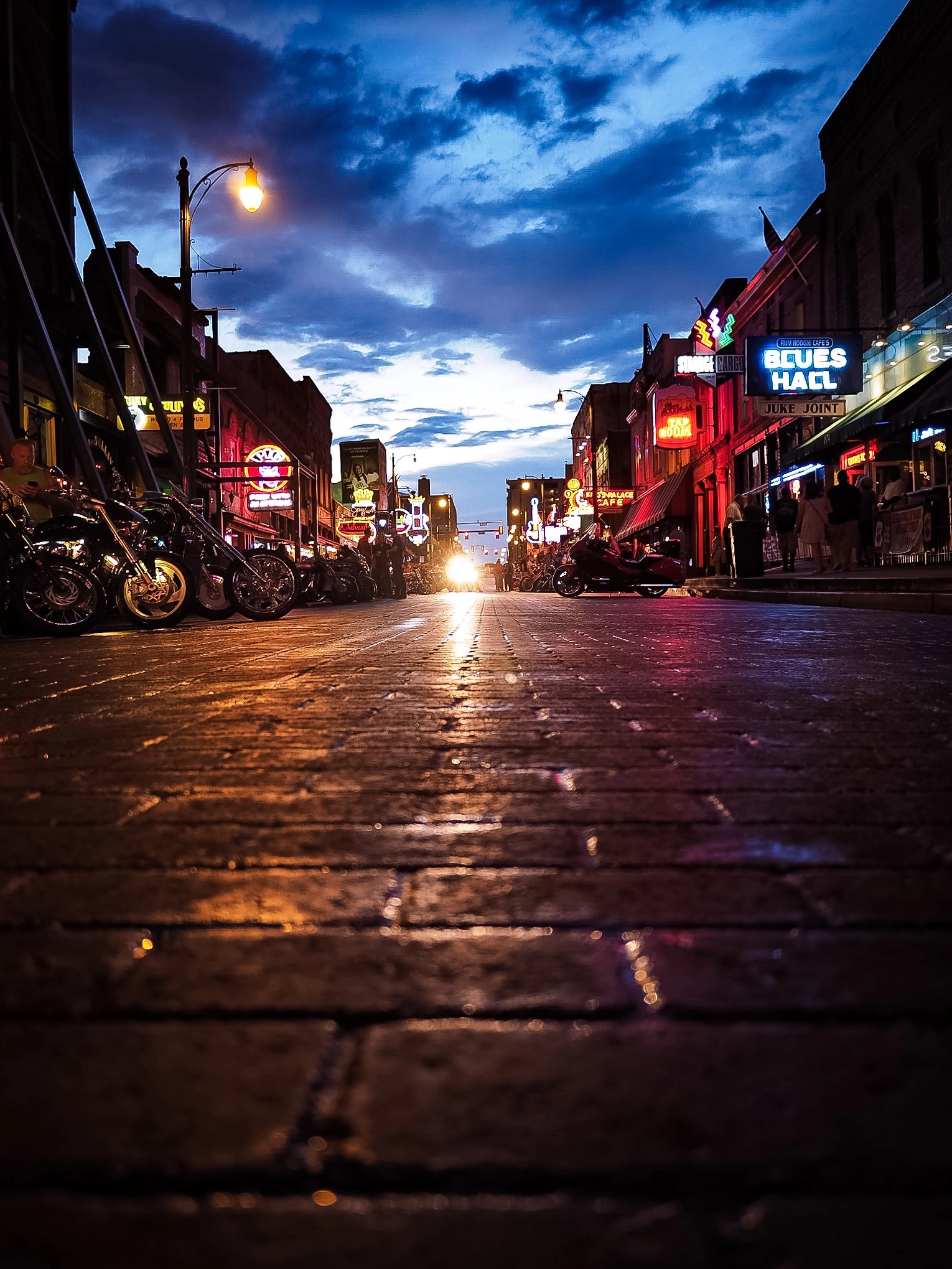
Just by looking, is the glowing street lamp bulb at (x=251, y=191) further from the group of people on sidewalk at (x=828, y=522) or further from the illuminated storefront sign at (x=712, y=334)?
the illuminated storefront sign at (x=712, y=334)

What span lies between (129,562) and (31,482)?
1.20 m

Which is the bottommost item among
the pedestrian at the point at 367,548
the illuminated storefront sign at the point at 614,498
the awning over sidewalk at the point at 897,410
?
the pedestrian at the point at 367,548

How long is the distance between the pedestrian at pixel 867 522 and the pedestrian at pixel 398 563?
12.2 m

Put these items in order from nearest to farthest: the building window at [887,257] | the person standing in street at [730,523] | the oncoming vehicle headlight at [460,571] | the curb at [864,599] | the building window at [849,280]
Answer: the curb at [864,599] → the building window at [887,257] → the person standing in street at [730,523] → the building window at [849,280] → the oncoming vehicle headlight at [460,571]

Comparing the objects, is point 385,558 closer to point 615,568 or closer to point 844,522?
point 615,568

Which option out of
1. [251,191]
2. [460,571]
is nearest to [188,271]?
[251,191]

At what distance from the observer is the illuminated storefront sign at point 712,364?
87.0 feet

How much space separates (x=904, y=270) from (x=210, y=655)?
19.9 meters

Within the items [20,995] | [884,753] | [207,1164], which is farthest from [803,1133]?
[884,753]

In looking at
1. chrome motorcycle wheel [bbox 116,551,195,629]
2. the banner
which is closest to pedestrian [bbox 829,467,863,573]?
chrome motorcycle wheel [bbox 116,551,195,629]

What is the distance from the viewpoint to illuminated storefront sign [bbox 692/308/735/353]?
33156mm

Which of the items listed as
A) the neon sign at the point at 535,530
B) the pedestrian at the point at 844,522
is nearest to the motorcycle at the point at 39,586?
the pedestrian at the point at 844,522

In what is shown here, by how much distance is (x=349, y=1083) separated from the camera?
43.2 inches

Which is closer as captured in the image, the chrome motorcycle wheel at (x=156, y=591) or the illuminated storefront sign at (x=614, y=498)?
the chrome motorcycle wheel at (x=156, y=591)
